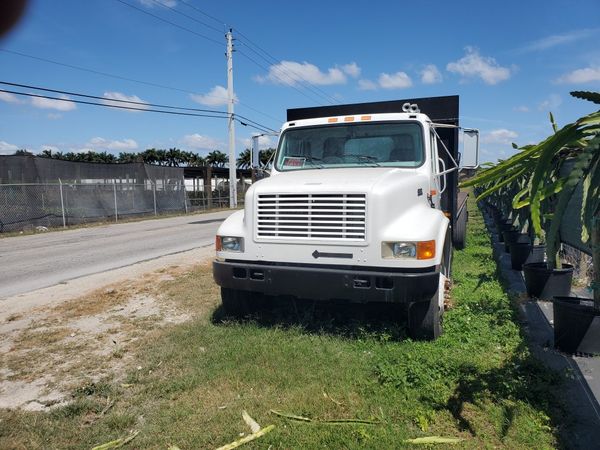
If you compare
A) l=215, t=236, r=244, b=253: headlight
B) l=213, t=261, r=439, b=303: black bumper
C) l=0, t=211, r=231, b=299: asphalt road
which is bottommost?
l=0, t=211, r=231, b=299: asphalt road

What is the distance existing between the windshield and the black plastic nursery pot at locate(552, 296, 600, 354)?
2216 millimetres

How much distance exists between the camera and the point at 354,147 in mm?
5859

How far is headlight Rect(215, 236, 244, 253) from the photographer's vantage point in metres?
4.88

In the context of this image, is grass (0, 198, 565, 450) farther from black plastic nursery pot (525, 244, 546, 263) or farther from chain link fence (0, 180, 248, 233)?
chain link fence (0, 180, 248, 233)

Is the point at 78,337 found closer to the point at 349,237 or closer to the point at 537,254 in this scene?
the point at 349,237

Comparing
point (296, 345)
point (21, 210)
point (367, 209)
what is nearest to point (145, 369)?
point (296, 345)

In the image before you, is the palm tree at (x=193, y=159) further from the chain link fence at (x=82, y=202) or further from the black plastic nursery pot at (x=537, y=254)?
the black plastic nursery pot at (x=537, y=254)

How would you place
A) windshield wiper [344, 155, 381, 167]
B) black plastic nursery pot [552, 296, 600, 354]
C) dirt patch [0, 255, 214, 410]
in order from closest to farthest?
dirt patch [0, 255, 214, 410] < black plastic nursery pot [552, 296, 600, 354] < windshield wiper [344, 155, 381, 167]

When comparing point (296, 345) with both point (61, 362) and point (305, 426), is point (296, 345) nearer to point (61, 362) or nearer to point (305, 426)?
point (305, 426)

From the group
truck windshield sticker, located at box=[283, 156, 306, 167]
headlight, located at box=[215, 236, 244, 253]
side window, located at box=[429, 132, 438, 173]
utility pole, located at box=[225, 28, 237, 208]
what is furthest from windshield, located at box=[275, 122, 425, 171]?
utility pole, located at box=[225, 28, 237, 208]

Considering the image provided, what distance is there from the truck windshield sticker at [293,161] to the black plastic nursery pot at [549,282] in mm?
3320

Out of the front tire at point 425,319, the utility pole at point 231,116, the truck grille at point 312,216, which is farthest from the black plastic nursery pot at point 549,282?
the utility pole at point 231,116

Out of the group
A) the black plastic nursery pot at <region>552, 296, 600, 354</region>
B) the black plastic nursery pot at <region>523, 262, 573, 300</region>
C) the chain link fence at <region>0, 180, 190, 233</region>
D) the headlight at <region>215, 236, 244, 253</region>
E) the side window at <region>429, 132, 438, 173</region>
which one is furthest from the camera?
the chain link fence at <region>0, 180, 190, 233</region>

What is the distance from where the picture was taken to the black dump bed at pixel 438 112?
8.11 m
